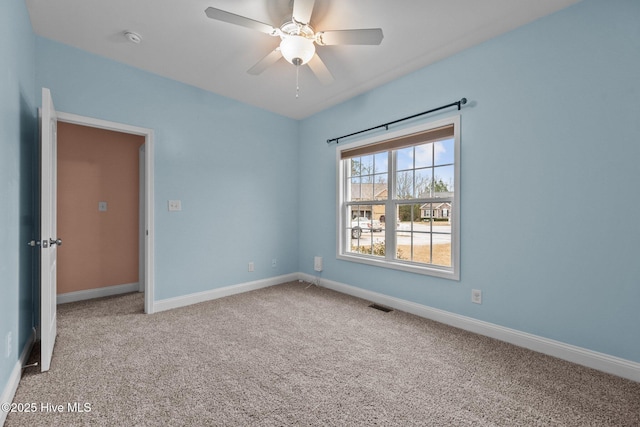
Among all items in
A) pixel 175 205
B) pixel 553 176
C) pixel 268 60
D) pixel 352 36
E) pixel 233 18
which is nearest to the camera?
pixel 233 18

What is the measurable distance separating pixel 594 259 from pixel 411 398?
1638 millimetres

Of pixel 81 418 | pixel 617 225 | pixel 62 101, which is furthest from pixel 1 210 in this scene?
pixel 617 225

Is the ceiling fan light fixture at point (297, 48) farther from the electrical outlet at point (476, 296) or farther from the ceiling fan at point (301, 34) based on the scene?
the electrical outlet at point (476, 296)

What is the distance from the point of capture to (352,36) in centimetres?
206

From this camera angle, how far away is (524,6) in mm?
2115

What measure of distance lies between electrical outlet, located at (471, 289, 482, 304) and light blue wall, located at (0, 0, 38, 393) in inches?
130

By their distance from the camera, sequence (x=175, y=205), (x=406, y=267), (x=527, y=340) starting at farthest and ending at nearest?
1. (x=175, y=205)
2. (x=406, y=267)
3. (x=527, y=340)

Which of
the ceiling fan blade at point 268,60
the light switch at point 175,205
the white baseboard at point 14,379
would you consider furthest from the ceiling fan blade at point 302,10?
the white baseboard at point 14,379

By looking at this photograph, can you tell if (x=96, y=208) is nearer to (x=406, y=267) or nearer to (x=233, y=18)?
(x=233, y=18)

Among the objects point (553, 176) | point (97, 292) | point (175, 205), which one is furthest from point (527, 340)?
point (97, 292)

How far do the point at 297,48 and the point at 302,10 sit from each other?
0.32m

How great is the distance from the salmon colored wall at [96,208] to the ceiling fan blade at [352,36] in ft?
10.6

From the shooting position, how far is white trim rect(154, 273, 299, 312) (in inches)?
126

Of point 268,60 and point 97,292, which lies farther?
point 97,292
